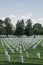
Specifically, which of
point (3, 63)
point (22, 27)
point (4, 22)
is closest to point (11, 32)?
point (22, 27)

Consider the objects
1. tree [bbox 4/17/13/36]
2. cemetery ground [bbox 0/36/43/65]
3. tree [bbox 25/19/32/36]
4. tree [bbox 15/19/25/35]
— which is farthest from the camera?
tree [bbox 4/17/13/36]

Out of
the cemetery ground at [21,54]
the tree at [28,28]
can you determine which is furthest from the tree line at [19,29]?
the cemetery ground at [21,54]

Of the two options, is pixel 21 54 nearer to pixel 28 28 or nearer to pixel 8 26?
pixel 28 28

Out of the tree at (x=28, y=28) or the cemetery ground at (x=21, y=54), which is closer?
the cemetery ground at (x=21, y=54)

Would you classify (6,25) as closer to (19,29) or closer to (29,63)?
(19,29)

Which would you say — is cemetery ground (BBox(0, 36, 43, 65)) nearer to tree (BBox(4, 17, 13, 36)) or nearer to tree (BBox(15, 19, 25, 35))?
tree (BBox(15, 19, 25, 35))

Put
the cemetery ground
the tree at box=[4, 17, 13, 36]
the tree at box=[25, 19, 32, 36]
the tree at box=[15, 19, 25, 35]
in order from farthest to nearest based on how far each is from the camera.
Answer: the tree at box=[4, 17, 13, 36], the tree at box=[25, 19, 32, 36], the tree at box=[15, 19, 25, 35], the cemetery ground

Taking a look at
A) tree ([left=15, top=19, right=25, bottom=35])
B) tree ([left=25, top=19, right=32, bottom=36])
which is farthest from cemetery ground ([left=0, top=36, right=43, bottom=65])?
tree ([left=25, top=19, right=32, bottom=36])

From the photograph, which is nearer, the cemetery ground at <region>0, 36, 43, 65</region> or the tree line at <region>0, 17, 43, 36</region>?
the cemetery ground at <region>0, 36, 43, 65</region>

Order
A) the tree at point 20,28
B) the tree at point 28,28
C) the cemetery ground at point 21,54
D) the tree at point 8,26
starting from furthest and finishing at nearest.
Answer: the tree at point 8,26 < the tree at point 28,28 < the tree at point 20,28 < the cemetery ground at point 21,54

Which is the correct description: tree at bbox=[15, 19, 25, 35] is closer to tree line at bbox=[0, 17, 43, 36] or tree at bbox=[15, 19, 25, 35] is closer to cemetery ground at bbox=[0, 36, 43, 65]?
tree line at bbox=[0, 17, 43, 36]

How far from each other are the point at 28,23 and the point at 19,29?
16.2m

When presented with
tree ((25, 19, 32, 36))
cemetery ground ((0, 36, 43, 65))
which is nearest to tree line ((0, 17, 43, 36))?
tree ((25, 19, 32, 36))

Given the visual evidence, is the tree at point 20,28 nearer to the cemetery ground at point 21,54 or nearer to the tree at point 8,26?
the tree at point 8,26
